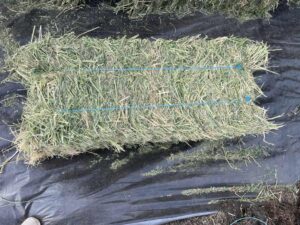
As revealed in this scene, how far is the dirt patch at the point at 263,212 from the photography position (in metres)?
3.92

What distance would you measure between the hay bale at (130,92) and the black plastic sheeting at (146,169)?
1.04 ft

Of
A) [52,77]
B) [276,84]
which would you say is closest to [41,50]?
[52,77]

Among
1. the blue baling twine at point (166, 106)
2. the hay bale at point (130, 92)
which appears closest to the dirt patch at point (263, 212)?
the hay bale at point (130, 92)

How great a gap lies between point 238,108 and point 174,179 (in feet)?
2.89

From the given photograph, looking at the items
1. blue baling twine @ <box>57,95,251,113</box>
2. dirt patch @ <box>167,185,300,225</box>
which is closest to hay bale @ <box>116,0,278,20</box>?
blue baling twine @ <box>57,95,251,113</box>

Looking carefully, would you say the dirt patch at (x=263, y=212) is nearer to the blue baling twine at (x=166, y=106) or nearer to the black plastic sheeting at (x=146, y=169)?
the black plastic sheeting at (x=146, y=169)

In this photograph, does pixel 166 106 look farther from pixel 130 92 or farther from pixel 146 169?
pixel 146 169

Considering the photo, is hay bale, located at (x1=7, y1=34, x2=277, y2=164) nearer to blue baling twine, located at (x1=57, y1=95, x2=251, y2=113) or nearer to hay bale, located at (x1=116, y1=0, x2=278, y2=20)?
blue baling twine, located at (x1=57, y1=95, x2=251, y2=113)

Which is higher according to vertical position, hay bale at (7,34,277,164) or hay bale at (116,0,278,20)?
hay bale at (116,0,278,20)

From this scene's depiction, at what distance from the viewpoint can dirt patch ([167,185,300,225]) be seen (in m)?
3.92

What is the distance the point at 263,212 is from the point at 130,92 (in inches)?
68.8

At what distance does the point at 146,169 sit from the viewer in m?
3.78

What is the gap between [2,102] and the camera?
12.0ft

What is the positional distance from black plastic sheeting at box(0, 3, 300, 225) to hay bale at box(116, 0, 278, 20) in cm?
9
